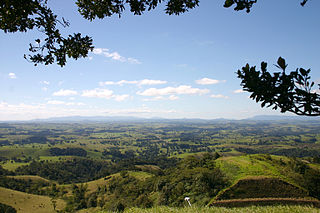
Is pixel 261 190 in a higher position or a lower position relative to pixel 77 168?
higher

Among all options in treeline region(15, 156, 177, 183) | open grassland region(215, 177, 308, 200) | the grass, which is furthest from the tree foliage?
the grass

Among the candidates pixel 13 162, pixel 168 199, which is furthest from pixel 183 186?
pixel 13 162

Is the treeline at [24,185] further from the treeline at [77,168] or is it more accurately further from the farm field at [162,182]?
the treeline at [77,168]

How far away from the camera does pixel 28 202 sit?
8988 centimetres

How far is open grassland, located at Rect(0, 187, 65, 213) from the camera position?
82.3 m

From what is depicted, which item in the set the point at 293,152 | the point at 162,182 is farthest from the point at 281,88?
the point at 293,152

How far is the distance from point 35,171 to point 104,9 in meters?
183

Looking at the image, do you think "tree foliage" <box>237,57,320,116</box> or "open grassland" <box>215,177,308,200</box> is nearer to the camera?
"tree foliage" <box>237,57,320,116</box>

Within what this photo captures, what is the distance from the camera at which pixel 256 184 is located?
29.7 meters

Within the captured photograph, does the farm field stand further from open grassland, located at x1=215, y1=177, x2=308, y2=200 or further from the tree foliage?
the tree foliage

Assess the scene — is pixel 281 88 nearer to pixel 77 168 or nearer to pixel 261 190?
pixel 261 190

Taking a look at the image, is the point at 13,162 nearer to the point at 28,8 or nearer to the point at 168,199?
the point at 168,199

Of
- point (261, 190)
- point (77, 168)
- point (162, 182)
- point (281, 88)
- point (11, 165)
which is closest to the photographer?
point (281, 88)

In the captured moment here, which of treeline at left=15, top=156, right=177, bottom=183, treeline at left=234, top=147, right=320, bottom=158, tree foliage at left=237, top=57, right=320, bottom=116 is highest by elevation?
tree foliage at left=237, top=57, right=320, bottom=116
